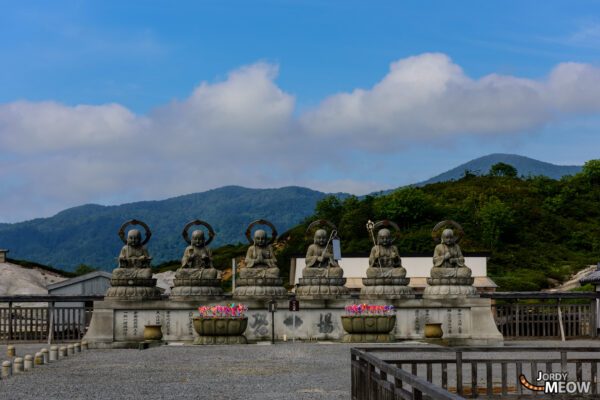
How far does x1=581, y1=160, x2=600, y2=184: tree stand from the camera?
10156 centimetres

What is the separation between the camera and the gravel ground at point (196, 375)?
15.3 m

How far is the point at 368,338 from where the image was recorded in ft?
93.5

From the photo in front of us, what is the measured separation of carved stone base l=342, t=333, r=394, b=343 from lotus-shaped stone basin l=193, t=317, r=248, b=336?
12.4 feet

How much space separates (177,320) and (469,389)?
17229 millimetres

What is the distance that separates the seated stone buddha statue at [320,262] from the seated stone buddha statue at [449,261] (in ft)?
12.5

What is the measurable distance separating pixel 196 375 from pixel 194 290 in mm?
12346

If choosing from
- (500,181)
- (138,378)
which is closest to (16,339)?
(138,378)

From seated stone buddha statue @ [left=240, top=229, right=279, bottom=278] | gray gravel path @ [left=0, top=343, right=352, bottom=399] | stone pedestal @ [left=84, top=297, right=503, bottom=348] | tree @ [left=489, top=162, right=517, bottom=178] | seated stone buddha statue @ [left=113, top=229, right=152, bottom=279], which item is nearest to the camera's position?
gray gravel path @ [left=0, top=343, right=352, bottom=399]

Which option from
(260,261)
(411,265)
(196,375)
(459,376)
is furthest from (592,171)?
(459,376)

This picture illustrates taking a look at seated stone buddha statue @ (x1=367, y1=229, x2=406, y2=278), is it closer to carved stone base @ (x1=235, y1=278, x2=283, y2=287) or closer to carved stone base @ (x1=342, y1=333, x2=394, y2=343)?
carved stone base @ (x1=342, y1=333, x2=394, y2=343)

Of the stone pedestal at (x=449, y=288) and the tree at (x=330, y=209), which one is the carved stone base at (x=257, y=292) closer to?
the stone pedestal at (x=449, y=288)

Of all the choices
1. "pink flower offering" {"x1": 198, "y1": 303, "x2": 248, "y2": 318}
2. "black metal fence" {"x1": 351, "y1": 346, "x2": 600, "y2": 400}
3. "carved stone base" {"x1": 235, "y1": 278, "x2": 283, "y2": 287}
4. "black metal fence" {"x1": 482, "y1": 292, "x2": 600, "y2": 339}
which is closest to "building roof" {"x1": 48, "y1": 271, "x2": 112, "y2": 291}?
"carved stone base" {"x1": 235, "y1": 278, "x2": 283, "y2": 287}

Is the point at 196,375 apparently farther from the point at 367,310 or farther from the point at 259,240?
the point at 259,240

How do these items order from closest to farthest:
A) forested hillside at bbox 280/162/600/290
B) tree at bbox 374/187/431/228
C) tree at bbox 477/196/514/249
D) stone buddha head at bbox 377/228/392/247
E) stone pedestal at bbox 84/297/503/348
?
stone pedestal at bbox 84/297/503/348, stone buddha head at bbox 377/228/392/247, forested hillside at bbox 280/162/600/290, tree at bbox 477/196/514/249, tree at bbox 374/187/431/228
